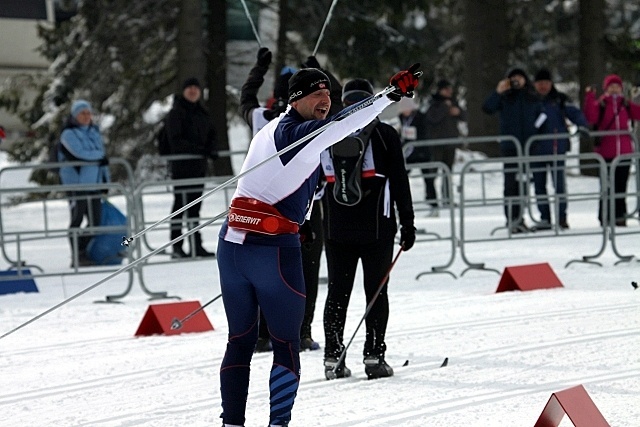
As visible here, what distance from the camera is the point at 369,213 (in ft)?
25.0

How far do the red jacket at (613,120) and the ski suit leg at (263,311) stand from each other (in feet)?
33.7

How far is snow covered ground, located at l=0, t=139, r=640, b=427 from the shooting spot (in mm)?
6824

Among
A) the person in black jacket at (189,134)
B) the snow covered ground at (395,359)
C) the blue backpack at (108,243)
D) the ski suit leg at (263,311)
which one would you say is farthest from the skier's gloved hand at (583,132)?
the ski suit leg at (263,311)

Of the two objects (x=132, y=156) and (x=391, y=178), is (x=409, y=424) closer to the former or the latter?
(x=391, y=178)

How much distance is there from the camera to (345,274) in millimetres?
7824

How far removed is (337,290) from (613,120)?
8751 mm

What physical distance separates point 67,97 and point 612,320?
17.5 m

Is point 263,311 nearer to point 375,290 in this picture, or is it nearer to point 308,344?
point 375,290

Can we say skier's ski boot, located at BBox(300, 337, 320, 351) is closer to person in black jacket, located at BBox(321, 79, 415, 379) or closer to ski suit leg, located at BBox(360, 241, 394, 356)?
person in black jacket, located at BBox(321, 79, 415, 379)

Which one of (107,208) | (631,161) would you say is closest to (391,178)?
(107,208)

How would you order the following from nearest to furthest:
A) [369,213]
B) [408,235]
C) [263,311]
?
[263,311] → [408,235] → [369,213]

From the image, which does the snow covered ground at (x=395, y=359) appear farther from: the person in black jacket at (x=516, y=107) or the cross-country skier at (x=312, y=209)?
the person in black jacket at (x=516, y=107)

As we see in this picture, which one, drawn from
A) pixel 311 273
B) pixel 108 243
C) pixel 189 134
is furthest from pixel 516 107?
pixel 311 273

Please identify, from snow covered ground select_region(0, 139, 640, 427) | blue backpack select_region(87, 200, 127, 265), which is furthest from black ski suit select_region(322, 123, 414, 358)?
blue backpack select_region(87, 200, 127, 265)
